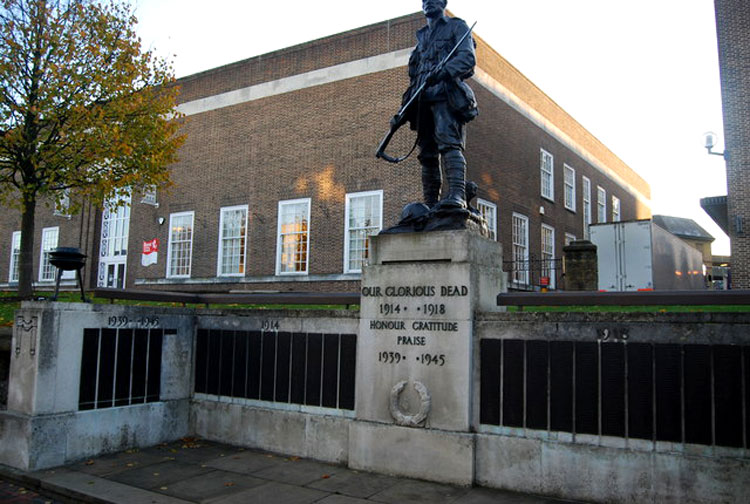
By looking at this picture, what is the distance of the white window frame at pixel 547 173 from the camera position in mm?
29359

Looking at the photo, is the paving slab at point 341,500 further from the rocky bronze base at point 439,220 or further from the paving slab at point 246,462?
the rocky bronze base at point 439,220

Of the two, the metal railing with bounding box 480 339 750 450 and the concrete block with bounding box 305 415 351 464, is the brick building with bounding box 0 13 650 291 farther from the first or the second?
the metal railing with bounding box 480 339 750 450

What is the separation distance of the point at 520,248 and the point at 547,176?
5.61 meters

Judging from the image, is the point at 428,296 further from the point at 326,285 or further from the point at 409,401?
the point at 326,285

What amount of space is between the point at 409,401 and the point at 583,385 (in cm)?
193

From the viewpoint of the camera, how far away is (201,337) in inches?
351

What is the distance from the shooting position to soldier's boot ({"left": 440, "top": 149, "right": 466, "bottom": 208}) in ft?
23.3

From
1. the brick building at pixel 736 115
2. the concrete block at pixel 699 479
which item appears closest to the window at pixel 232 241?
the brick building at pixel 736 115

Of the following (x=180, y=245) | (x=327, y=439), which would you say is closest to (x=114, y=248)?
(x=180, y=245)

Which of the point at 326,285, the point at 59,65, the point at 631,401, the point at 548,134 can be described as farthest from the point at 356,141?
the point at 631,401

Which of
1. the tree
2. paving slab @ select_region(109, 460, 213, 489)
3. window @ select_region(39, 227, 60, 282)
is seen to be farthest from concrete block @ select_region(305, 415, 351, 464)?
window @ select_region(39, 227, 60, 282)

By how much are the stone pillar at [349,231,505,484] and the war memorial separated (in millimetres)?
17

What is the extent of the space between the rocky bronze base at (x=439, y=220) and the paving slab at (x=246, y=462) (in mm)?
3176

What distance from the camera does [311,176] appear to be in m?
23.9
